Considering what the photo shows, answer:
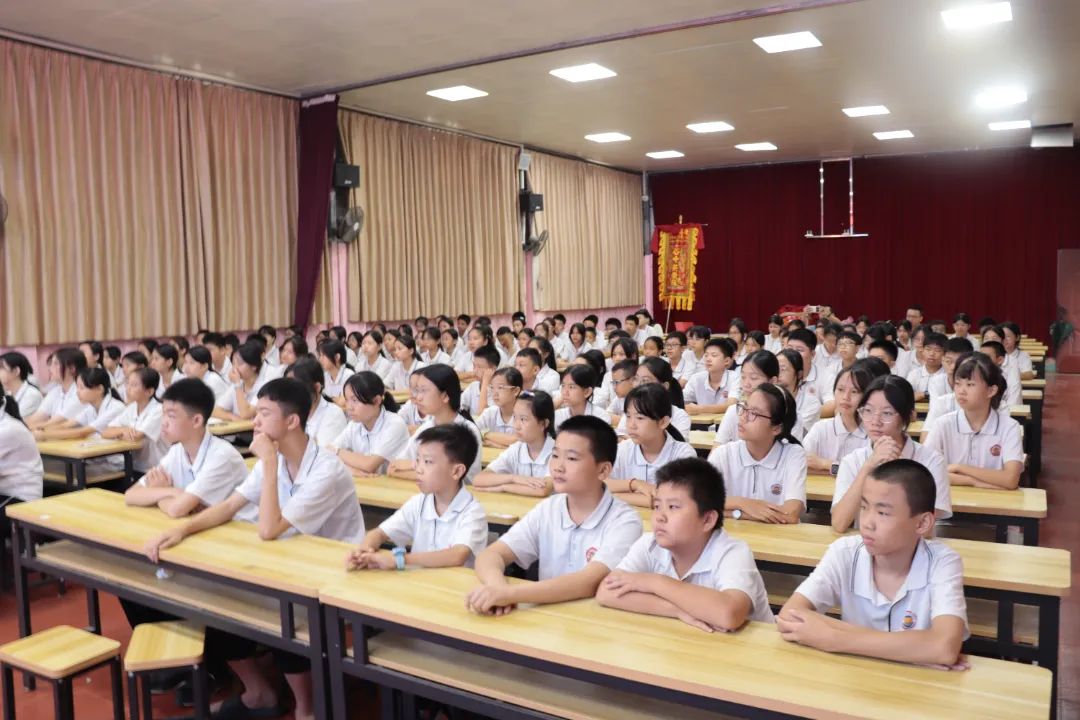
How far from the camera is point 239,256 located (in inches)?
318

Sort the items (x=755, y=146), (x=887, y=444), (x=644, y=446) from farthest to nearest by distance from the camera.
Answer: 1. (x=755, y=146)
2. (x=644, y=446)
3. (x=887, y=444)

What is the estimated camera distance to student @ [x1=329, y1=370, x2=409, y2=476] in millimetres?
3904

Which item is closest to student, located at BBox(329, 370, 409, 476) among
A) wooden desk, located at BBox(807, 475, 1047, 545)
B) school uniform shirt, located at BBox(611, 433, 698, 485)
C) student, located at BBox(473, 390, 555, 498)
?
student, located at BBox(473, 390, 555, 498)

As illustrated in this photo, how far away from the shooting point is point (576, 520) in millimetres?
2551

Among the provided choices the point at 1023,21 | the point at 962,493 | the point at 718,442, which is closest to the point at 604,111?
the point at 1023,21

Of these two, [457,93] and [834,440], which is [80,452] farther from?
[457,93]

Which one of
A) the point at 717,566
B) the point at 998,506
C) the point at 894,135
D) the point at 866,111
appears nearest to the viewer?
the point at 717,566

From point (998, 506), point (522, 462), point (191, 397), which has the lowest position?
point (998, 506)

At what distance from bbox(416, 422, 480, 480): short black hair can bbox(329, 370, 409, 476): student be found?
1258 mm

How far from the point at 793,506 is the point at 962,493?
797mm

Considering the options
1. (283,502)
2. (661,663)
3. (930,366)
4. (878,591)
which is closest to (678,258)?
(930,366)

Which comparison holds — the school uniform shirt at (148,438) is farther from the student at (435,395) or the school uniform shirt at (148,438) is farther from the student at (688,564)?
the student at (688,564)

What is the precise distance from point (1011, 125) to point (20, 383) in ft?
38.3

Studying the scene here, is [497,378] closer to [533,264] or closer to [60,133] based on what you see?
[60,133]
